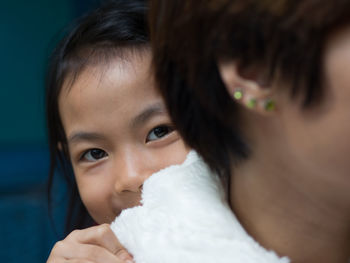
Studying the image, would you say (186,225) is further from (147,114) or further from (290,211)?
(147,114)

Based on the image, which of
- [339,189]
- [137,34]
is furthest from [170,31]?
[137,34]

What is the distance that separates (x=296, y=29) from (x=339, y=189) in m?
0.26

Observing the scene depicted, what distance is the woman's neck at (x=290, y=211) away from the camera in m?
0.80

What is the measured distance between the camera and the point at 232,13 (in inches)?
26.5

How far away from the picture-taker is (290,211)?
2.75 feet

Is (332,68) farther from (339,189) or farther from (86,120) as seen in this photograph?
(86,120)

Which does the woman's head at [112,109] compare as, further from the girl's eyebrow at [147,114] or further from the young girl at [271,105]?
the young girl at [271,105]

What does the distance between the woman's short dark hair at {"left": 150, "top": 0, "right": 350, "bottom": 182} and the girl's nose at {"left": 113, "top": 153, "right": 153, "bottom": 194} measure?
0.22m

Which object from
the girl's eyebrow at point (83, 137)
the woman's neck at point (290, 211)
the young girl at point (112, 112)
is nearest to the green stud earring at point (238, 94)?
the woman's neck at point (290, 211)

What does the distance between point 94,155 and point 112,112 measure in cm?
14

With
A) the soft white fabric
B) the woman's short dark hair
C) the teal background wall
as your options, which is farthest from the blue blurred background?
the woman's short dark hair

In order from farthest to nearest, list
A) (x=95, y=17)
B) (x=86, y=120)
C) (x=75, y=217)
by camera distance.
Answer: (x=75, y=217)
(x=95, y=17)
(x=86, y=120)

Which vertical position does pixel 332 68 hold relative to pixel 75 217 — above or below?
above

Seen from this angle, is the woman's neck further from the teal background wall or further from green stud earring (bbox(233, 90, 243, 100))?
the teal background wall
